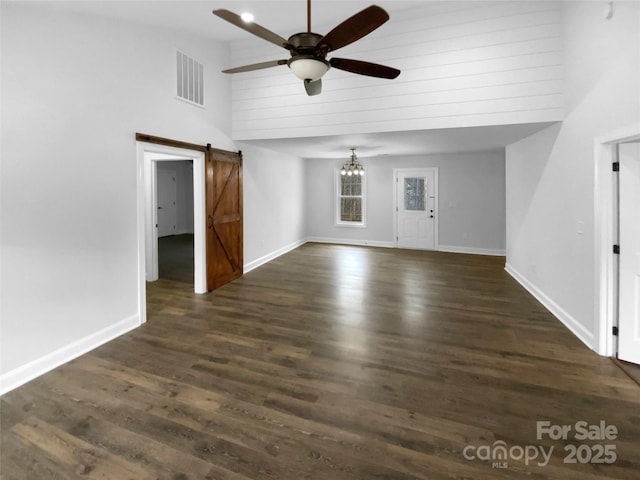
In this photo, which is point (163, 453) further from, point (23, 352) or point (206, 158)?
point (206, 158)

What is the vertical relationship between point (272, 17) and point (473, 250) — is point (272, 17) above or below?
above

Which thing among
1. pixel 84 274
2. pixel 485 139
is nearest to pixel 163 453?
pixel 84 274

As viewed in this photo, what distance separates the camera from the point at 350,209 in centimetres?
903

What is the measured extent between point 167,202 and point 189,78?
7592 mm

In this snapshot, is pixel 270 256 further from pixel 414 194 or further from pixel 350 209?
pixel 414 194

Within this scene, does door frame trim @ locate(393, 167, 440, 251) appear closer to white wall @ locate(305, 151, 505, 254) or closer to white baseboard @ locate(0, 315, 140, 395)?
white wall @ locate(305, 151, 505, 254)

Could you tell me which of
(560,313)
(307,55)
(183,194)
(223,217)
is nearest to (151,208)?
(223,217)

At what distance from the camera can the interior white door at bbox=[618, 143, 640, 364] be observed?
8.53 ft

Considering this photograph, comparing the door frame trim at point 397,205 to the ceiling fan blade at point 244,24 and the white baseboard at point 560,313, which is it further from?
the ceiling fan blade at point 244,24

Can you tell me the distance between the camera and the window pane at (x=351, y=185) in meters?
8.83

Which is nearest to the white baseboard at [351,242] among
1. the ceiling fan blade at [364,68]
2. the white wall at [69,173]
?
the white wall at [69,173]

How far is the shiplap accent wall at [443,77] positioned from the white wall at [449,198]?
3943mm

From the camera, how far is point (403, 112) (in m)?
4.13

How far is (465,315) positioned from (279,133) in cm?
372
